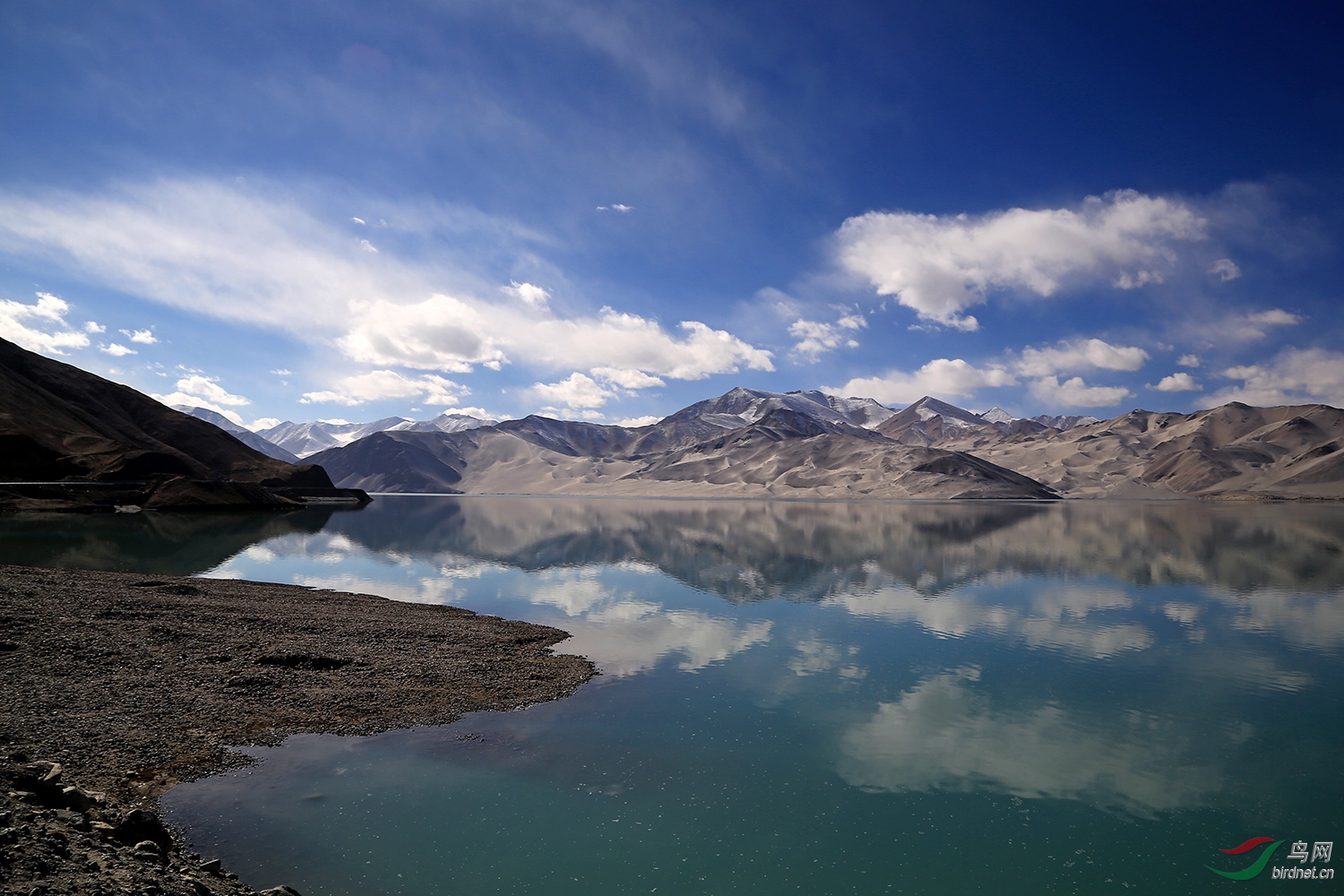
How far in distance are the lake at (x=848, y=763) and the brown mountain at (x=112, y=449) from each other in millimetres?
73583

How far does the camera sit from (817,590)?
95.6 ft

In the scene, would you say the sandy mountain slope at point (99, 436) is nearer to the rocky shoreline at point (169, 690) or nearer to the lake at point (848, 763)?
the rocky shoreline at point (169, 690)

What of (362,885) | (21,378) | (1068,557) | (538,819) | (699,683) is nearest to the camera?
(362,885)

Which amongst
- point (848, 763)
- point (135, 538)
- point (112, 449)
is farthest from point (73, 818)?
point (112, 449)

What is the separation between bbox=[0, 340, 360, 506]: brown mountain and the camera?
76.9m

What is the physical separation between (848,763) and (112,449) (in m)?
106

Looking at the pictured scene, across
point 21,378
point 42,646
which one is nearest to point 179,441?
point 21,378

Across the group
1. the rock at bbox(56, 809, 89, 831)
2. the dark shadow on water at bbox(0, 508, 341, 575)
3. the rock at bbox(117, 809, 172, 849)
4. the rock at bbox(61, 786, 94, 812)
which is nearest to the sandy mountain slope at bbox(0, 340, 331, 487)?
the dark shadow on water at bbox(0, 508, 341, 575)

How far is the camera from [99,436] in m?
88.2

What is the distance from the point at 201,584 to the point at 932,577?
31.8m

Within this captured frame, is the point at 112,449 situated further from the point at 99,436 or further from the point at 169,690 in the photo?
the point at 169,690

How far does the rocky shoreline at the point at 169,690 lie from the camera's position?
6551 millimetres

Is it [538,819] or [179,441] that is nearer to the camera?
[538,819]

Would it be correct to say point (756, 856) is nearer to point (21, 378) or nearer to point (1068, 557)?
point (1068, 557)
